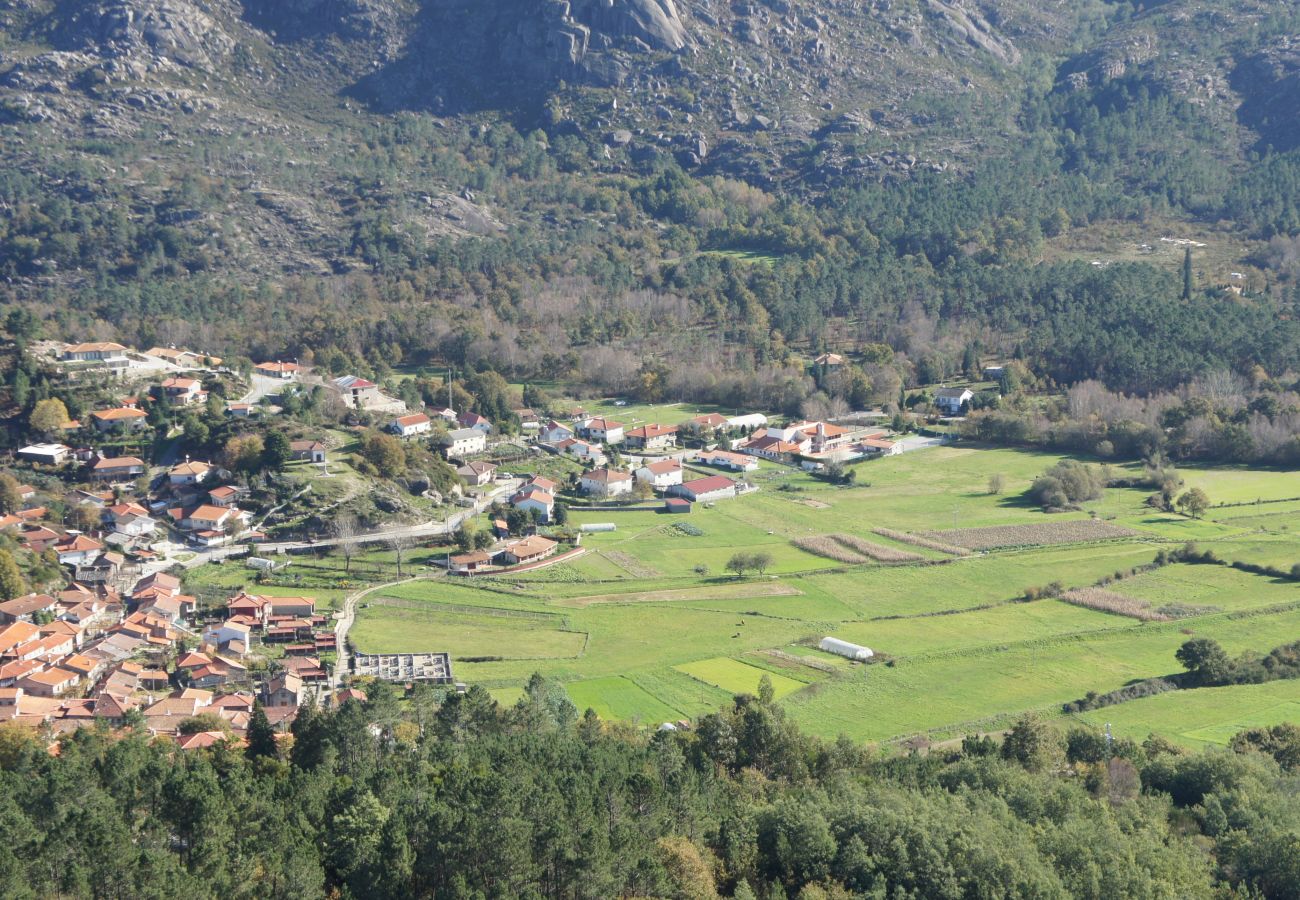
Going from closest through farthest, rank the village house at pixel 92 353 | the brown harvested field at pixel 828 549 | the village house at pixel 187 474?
the brown harvested field at pixel 828 549
the village house at pixel 187 474
the village house at pixel 92 353

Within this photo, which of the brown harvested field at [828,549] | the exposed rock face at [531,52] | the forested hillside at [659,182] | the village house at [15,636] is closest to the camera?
the village house at [15,636]

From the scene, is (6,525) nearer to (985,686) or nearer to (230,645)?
(230,645)

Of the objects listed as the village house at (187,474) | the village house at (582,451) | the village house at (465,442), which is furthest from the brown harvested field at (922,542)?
the village house at (187,474)

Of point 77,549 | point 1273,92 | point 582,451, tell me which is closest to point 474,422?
point 582,451

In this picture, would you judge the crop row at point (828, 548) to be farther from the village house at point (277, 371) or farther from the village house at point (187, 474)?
the village house at point (277, 371)

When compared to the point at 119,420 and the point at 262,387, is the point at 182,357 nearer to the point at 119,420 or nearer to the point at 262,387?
the point at 262,387

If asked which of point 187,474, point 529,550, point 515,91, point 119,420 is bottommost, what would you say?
point 529,550
